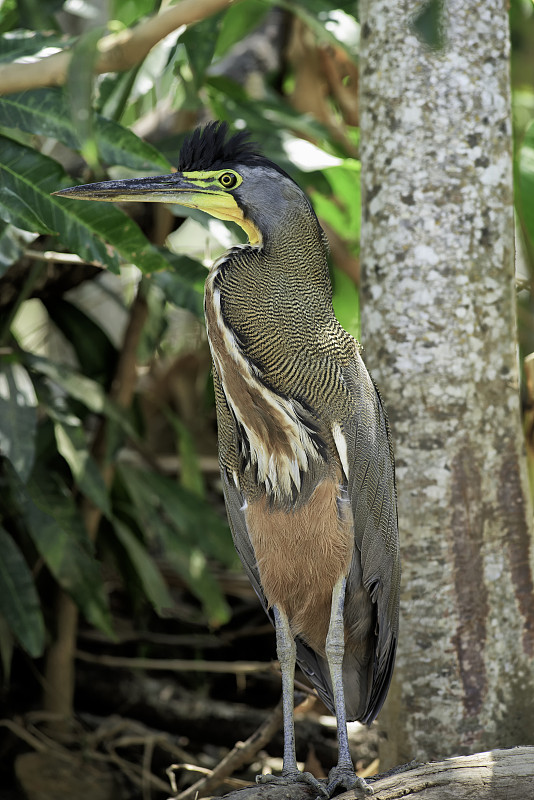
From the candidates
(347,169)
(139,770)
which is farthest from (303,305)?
(139,770)

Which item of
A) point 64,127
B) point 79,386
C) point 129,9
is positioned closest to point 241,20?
point 129,9

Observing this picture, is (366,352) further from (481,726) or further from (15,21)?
(15,21)

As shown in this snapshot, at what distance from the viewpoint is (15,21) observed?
12.4 feet

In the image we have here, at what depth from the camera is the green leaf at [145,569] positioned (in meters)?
3.49

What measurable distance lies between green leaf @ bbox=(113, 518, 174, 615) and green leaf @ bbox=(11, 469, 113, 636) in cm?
24

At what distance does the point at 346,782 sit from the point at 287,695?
1.08 ft

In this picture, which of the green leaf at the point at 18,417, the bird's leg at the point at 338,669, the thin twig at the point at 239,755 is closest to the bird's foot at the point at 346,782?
the bird's leg at the point at 338,669

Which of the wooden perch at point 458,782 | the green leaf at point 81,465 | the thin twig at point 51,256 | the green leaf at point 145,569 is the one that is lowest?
the green leaf at point 145,569

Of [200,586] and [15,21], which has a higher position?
[15,21]

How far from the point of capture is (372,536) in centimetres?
223

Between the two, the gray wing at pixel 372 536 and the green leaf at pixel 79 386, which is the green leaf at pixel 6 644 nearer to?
the green leaf at pixel 79 386

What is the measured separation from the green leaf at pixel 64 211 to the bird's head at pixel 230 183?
436 millimetres

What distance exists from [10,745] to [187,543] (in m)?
1.11

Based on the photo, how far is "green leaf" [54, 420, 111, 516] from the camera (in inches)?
126
